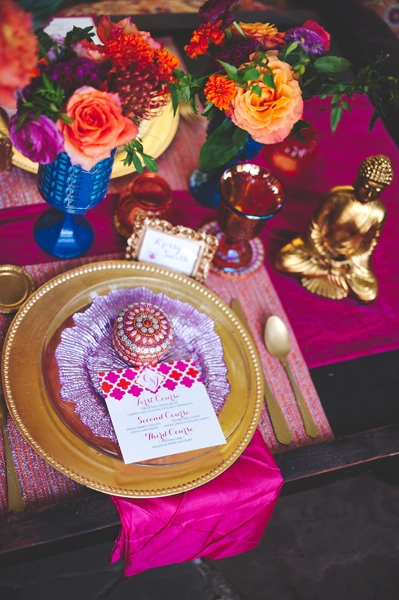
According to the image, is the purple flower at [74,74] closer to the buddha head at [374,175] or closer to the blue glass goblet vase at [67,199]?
the blue glass goblet vase at [67,199]

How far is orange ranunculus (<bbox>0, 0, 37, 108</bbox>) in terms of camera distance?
0.48m

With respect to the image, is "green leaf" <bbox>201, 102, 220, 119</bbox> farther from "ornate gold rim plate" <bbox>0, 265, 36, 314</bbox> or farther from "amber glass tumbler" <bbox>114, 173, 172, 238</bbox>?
"ornate gold rim plate" <bbox>0, 265, 36, 314</bbox>

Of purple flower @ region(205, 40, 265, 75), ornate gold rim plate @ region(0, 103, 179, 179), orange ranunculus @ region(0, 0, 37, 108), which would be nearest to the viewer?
orange ranunculus @ region(0, 0, 37, 108)

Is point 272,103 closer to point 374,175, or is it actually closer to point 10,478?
point 374,175

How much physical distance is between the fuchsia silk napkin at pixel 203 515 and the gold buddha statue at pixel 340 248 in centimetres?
34

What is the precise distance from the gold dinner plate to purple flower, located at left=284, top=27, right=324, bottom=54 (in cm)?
40

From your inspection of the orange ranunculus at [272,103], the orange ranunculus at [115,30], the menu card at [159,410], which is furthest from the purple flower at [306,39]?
the menu card at [159,410]

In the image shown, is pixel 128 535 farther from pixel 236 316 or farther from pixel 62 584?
pixel 62 584

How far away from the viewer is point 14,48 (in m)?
0.49

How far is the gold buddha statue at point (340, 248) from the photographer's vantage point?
3.07 feet

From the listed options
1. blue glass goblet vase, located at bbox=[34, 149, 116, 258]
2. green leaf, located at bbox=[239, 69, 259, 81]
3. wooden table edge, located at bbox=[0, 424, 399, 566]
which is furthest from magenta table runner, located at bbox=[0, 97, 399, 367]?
green leaf, located at bbox=[239, 69, 259, 81]

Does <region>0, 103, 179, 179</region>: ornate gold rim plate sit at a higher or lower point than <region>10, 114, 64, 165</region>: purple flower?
lower

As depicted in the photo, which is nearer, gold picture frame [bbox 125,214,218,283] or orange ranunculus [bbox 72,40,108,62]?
orange ranunculus [bbox 72,40,108,62]

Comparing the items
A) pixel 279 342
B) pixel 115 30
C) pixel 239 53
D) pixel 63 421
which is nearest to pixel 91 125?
pixel 115 30
